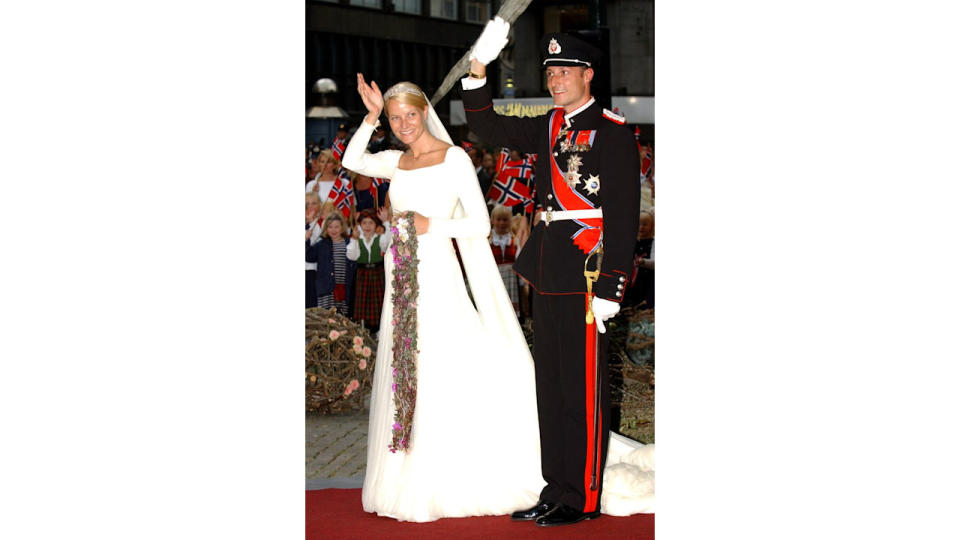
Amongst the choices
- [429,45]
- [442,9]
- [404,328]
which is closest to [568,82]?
[404,328]

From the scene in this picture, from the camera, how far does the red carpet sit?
4.24 meters

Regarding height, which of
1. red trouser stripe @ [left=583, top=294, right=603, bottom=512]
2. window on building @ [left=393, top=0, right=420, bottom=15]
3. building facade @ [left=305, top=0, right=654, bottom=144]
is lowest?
red trouser stripe @ [left=583, top=294, right=603, bottom=512]

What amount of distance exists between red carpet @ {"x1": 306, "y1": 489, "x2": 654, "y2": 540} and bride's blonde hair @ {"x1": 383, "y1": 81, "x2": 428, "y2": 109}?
5.29 ft

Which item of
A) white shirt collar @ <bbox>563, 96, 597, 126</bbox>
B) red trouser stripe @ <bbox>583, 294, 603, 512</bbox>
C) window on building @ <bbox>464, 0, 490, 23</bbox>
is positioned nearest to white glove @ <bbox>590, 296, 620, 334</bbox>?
red trouser stripe @ <bbox>583, 294, 603, 512</bbox>

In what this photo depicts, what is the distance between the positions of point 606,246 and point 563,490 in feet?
3.17

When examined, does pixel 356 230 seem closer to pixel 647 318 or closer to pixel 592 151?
pixel 647 318

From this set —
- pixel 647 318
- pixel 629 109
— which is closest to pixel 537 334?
pixel 647 318

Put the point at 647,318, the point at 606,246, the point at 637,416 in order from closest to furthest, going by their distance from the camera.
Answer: the point at 606,246 < the point at 637,416 < the point at 647,318

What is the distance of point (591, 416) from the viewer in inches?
175

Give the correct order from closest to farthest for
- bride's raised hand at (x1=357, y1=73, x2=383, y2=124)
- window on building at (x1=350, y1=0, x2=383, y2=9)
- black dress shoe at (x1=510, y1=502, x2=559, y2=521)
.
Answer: black dress shoe at (x1=510, y1=502, x2=559, y2=521) → bride's raised hand at (x1=357, y1=73, x2=383, y2=124) → window on building at (x1=350, y1=0, x2=383, y2=9)

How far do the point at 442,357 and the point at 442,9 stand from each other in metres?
23.2

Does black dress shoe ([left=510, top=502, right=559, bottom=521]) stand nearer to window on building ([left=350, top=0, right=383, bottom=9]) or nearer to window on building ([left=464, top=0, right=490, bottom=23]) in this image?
window on building ([left=350, top=0, right=383, bottom=9])

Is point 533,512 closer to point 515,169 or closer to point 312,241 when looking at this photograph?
point 312,241

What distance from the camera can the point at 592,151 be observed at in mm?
4336
